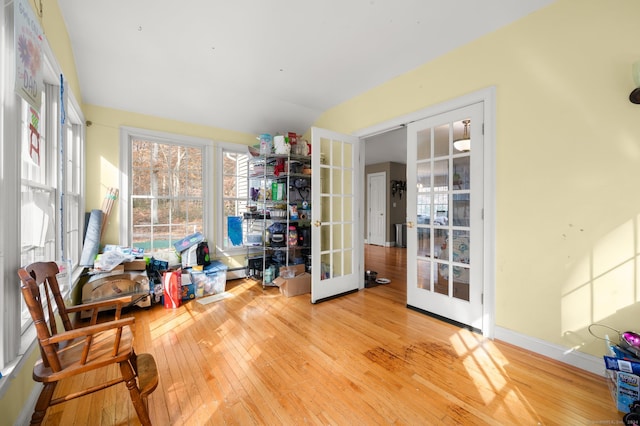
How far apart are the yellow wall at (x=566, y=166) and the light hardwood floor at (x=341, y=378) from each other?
51cm

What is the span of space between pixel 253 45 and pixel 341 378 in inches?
118

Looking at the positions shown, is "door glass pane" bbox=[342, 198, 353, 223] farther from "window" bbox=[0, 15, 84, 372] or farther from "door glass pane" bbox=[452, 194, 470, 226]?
"window" bbox=[0, 15, 84, 372]

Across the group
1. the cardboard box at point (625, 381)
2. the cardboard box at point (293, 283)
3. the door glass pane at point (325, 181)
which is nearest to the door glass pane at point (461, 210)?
the cardboard box at point (625, 381)

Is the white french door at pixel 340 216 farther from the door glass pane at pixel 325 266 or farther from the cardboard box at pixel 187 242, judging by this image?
the cardboard box at pixel 187 242

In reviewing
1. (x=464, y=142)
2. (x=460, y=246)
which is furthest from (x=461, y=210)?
(x=464, y=142)

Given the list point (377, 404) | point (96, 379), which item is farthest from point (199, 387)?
point (377, 404)

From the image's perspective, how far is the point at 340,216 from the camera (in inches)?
140

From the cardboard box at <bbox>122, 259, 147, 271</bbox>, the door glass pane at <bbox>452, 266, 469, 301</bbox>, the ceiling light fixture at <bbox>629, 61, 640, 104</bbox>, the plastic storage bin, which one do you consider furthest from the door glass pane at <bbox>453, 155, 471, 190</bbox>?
the cardboard box at <bbox>122, 259, 147, 271</bbox>

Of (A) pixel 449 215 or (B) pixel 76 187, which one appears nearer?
(A) pixel 449 215

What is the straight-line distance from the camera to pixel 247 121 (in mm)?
4055

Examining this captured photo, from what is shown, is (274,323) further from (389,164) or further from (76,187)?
(389,164)

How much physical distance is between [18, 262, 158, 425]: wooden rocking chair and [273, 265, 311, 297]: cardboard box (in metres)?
1.91

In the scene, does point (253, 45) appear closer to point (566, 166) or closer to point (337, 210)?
point (337, 210)

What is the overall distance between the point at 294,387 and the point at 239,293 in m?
2.10
